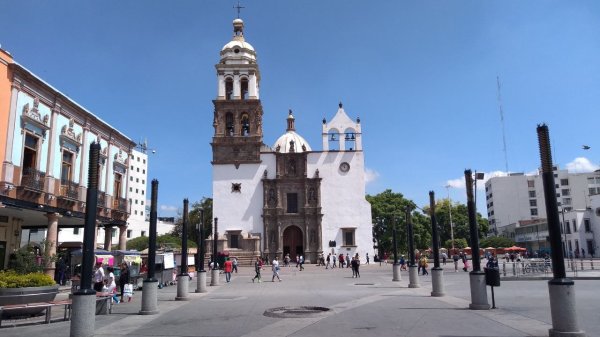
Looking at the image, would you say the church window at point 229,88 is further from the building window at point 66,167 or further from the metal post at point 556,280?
the metal post at point 556,280

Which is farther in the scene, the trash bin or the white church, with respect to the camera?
the white church

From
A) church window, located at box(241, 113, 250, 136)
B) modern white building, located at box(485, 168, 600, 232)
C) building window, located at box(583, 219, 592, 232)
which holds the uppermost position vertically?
church window, located at box(241, 113, 250, 136)

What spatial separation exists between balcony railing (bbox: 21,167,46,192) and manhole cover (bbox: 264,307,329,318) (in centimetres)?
1365

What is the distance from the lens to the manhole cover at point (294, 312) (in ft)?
40.4

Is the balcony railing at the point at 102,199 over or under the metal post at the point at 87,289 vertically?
over

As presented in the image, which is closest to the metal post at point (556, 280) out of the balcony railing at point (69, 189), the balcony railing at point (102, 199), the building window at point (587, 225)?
the balcony railing at point (69, 189)

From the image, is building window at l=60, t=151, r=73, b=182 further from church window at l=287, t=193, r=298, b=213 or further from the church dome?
the church dome

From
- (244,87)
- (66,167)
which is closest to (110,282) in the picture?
(66,167)

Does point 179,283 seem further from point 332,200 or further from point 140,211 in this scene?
point 140,211

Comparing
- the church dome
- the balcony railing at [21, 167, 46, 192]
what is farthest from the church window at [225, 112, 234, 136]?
the balcony railing at [21, 167, 46, 192]

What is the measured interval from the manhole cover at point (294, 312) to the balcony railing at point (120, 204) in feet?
63.6

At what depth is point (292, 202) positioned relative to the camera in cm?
5553

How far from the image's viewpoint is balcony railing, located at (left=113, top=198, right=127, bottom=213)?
2971cm

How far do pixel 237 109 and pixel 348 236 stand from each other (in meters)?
19.7
